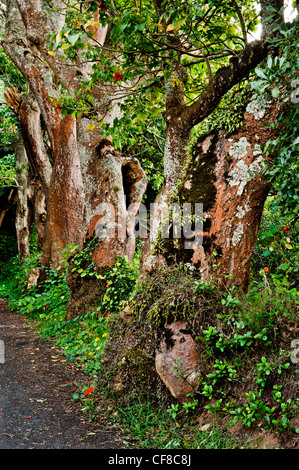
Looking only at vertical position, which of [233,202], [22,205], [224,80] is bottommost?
[233,202]

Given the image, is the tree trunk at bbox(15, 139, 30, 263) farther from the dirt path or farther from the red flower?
the red flower

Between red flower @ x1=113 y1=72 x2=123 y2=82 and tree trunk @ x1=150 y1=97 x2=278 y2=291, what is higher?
red flower @ x1=113 y1=72 x2=123 y2=82

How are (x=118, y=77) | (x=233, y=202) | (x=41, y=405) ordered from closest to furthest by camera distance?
(x=233, y=202), (x=41, y=405), (x=118, y=77)

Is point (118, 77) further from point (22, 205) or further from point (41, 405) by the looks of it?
point (22, 205)

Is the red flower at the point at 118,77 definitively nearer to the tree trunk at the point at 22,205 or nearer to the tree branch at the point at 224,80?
the tree branch at the point at 224,80

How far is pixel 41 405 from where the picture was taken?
3963mm

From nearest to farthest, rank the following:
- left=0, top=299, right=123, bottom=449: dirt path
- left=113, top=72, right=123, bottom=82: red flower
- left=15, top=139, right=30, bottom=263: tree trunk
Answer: left=0, top=299, right=123, bottom=449: dirt path → left=113, top=72, right=123, bottom=82: red flower → left=15, top=139, right=30, bottom=263: tree trunk

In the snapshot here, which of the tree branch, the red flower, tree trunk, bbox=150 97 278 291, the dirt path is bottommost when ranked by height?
the dirt path

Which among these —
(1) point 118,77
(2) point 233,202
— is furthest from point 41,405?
(1) point 118,77

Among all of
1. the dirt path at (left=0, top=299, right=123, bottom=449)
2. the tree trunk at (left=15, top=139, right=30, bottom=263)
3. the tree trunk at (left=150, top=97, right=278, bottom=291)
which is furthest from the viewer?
the tree trunk at (left=15, top=139, right=30, bottom=263)

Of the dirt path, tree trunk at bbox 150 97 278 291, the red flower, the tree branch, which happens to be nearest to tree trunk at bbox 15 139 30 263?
the dirt path

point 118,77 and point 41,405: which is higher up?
point 118,77

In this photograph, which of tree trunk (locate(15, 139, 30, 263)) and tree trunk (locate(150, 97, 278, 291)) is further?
tree trunk (locate(15, 139, 30, 263))

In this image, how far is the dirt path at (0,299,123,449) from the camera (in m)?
3.20
